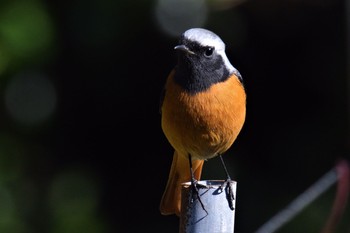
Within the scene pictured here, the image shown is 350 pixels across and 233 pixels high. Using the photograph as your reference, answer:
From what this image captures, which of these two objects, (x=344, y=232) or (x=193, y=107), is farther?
(x=344, y=232)

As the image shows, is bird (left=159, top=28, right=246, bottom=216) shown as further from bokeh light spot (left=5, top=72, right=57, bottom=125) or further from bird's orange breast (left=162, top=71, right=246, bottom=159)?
bokeh light spot (left=5, top=72, right=57, bottom=125)

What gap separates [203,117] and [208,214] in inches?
42.9

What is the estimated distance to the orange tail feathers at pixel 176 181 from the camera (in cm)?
388

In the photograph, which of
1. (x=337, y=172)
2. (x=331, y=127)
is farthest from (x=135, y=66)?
(x=337, y=172)

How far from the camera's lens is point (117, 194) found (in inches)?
237

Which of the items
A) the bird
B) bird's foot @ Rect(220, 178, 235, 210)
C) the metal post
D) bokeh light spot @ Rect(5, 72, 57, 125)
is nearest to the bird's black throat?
the bird

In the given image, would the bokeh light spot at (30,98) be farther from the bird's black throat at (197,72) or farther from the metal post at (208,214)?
the metal post at (208,214)

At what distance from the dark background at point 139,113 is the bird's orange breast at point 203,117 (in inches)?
58.5

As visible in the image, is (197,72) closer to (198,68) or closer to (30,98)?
(198,68)

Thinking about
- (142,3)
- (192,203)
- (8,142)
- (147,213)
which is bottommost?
(147,213)

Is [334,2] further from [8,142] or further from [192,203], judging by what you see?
[192,203]

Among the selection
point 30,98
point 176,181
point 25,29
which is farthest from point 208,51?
point 30,98

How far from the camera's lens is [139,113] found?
5945mm

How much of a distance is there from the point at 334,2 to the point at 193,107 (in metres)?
2.09
